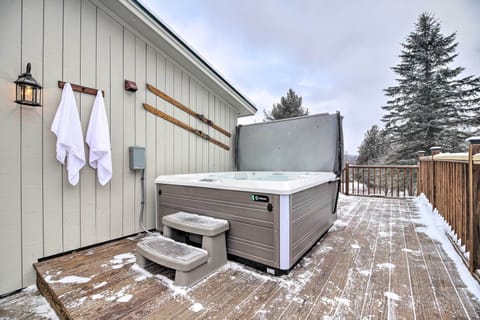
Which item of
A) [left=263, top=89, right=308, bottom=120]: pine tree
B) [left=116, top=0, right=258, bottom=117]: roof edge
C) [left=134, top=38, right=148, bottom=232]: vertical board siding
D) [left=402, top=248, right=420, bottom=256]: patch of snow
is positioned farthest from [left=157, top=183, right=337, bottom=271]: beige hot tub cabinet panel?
[left=263, top=89, right=308, bottom=120]: pine tree

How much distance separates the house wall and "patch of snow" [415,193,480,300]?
3334mm

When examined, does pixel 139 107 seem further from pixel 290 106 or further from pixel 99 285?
Answer: pixel 290 106

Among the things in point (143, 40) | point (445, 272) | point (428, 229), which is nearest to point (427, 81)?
point (428, 229)

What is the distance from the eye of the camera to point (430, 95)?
948cm

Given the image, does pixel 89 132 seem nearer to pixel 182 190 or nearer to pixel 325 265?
pixel 182 190

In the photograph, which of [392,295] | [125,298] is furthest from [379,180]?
[125,298]

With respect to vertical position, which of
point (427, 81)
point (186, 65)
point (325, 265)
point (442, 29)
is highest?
point (442, 29)

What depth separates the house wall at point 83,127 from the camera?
Answer: 185cm

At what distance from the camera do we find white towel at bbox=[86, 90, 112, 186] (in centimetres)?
228

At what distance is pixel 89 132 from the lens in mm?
2299

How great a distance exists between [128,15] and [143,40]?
1.15ft

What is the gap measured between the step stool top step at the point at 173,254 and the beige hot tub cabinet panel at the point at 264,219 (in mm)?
419

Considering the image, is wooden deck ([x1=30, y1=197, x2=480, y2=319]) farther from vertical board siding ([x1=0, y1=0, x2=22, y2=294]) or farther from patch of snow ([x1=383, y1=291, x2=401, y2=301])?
vertical board siding ([x1=0, y1=0, x2=22, y2=294])

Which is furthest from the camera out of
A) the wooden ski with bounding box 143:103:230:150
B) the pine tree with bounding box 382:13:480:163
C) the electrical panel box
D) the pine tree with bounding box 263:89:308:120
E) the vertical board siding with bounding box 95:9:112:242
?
the pine tree with bounding box 263:89:308:120
